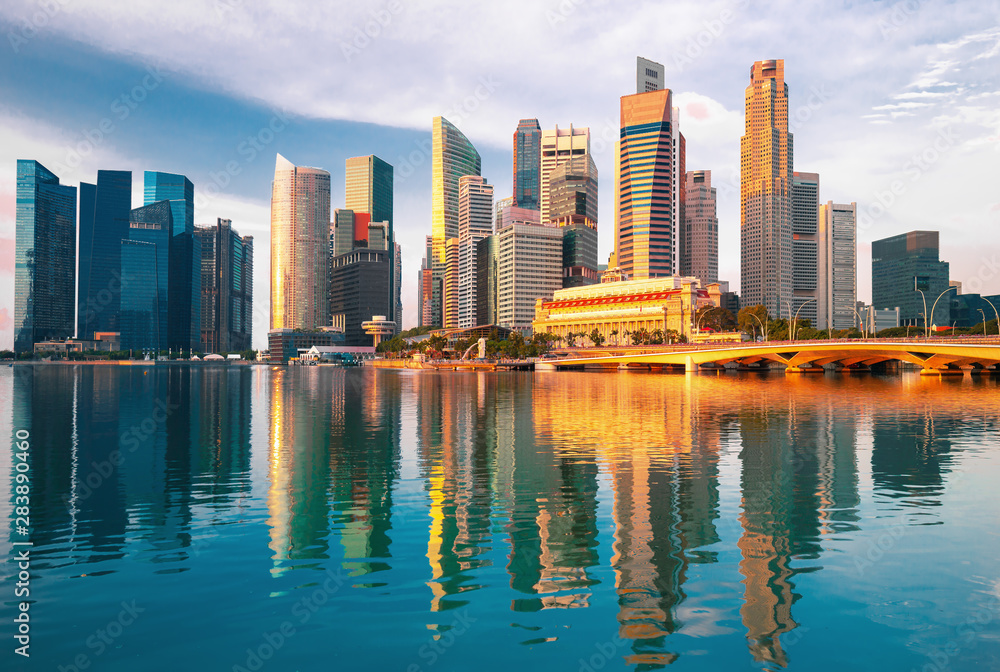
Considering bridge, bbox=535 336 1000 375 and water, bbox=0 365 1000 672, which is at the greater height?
bridge, bbox=535 336 1000 375

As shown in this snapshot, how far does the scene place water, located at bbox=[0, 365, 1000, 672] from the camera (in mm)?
11586

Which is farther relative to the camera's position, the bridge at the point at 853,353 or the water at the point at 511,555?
the bridge at the point at 853,353

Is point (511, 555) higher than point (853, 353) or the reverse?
the reverse

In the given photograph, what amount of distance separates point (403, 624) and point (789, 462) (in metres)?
23.9

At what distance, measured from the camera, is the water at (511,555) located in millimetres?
11586

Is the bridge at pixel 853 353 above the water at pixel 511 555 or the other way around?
above

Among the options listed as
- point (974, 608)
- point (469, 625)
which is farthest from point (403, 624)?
point (974, 608)

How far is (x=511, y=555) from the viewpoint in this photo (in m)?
16.5

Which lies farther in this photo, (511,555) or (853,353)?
(853,353)

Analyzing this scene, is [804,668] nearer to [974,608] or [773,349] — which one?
[974,608]

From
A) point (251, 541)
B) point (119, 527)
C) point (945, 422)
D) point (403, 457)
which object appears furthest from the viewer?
point (945, 422)

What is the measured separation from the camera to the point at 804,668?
10.8 metres

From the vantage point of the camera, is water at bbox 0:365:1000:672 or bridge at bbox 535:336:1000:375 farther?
bridge at bbox 535:336:1000:375

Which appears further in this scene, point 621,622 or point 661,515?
point 661,515
